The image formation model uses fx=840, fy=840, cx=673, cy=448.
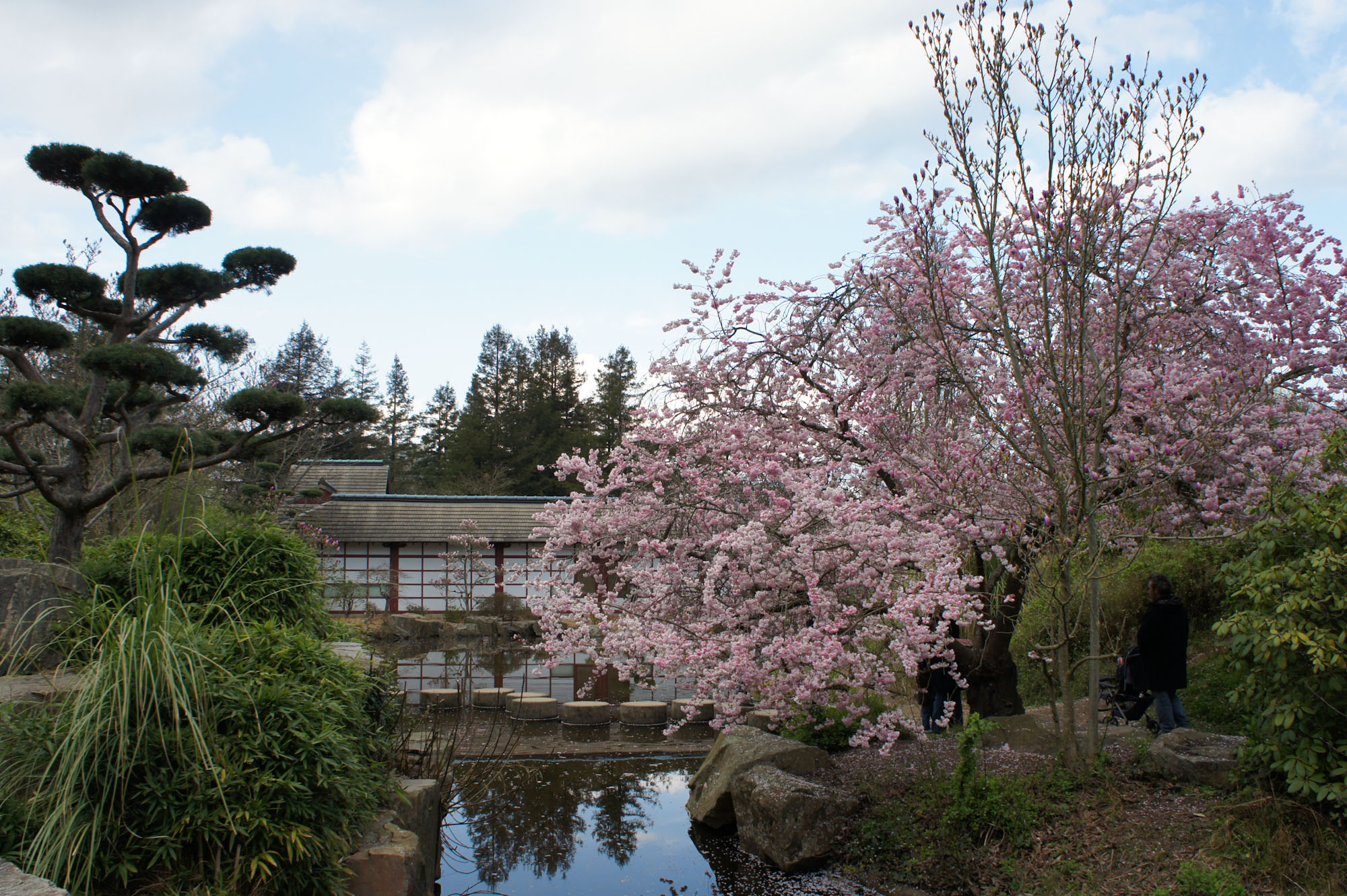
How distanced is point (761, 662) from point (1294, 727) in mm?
2735

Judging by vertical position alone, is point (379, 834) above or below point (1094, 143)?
below

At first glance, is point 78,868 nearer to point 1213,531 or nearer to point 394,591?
point 1213,531

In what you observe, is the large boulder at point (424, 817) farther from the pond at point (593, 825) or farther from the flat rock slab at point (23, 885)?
the flat rock slab at point (23, 885)

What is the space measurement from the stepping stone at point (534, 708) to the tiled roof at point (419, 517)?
402 inches

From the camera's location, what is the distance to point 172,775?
10.1 feet

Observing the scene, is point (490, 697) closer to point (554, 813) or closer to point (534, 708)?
point (534, 708)

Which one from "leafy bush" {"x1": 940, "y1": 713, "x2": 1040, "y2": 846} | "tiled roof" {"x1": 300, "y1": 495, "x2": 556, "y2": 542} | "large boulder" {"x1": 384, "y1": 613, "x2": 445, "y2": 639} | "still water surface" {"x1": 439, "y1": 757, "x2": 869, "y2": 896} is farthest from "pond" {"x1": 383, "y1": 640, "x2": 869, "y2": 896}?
"tiled roof" {"x1": 300, "y1": 495, "x2": 556, "y2": 542}

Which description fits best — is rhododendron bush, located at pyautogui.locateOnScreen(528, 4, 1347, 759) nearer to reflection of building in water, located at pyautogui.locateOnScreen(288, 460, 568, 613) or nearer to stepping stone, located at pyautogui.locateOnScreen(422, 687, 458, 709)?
stepping stone, located at pyautogui.locateOnScreen(422, 687, 458, 709)

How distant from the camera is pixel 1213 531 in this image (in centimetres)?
548

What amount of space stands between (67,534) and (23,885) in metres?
6.20

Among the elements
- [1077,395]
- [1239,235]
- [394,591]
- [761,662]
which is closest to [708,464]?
[761,662]

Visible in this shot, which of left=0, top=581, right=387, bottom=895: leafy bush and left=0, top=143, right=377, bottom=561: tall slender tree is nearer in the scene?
left=0, top=581, right=387, bottom=895: leafy bush

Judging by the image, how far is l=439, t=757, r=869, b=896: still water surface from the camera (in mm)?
4926

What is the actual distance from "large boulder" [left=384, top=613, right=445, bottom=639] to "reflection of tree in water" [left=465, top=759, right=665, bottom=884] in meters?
10.7
